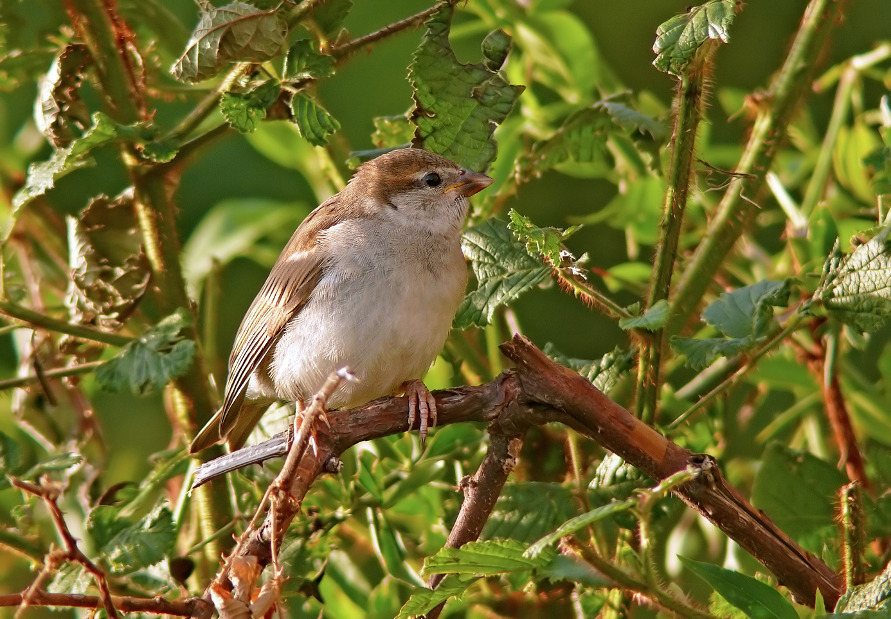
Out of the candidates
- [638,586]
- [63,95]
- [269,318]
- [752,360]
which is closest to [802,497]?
[752,360]

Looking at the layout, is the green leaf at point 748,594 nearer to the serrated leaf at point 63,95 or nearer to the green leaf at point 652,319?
the green leaf at point 652,319

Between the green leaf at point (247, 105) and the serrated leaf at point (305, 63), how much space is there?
0.05 m

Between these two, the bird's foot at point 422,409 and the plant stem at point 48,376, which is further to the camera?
the plant stem at point 48,376

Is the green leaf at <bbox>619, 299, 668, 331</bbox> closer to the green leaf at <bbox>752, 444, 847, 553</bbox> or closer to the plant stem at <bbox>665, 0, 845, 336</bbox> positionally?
the plant stem at <bbox>665, 0, 845, 336</bbox>

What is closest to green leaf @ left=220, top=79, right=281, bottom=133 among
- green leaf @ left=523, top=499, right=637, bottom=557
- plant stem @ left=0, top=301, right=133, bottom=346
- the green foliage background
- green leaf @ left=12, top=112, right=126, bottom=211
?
the green foliage background

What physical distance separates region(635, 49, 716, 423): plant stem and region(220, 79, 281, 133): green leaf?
2.54 feet

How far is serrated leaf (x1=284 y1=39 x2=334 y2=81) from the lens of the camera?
199cm

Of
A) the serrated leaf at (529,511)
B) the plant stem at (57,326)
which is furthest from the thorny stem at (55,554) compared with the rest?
the plant stem at (57,326)

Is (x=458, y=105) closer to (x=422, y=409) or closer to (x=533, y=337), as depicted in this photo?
(x=422, y=409)

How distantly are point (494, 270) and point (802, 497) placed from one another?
770 mm

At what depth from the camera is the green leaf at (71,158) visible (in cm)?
202

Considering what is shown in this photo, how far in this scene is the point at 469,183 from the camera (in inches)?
102

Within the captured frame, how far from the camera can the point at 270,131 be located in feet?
9.22

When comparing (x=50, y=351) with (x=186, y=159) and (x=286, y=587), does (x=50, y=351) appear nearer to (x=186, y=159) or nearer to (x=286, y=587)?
(x=186, y=159)
